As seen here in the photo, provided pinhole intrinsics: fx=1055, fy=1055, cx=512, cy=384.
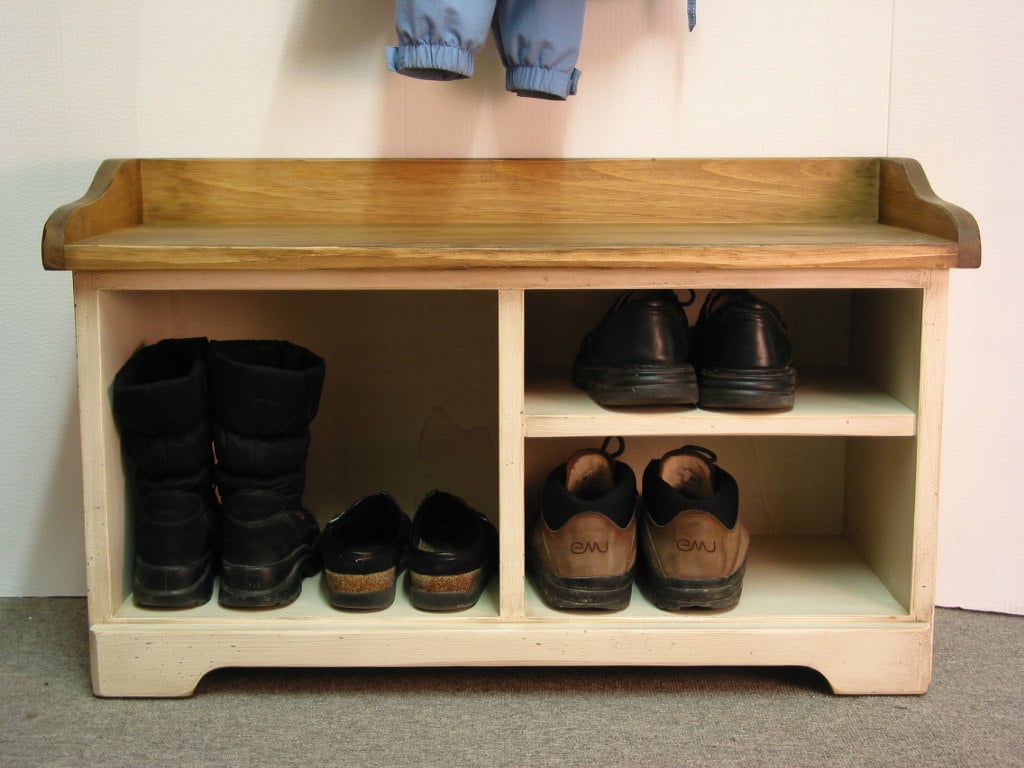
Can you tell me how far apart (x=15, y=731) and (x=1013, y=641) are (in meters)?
1.23

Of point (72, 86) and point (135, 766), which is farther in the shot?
point (72, 86)

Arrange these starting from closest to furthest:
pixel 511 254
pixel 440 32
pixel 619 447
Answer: pixel 511 254, pixel 440 32, pixel 619 447

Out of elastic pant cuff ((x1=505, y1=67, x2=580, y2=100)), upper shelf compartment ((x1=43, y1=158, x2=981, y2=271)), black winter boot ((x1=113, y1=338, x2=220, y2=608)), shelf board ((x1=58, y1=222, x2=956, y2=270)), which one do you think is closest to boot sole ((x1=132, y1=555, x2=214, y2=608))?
black winter boot ((x1=113, y1=338, x2=220, y2=608))

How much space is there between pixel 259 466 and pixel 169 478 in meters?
0.10

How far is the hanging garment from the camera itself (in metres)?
1.28

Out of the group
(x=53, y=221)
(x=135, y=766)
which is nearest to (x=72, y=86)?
(x=53, y=221)

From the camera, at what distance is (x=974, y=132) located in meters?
1.46

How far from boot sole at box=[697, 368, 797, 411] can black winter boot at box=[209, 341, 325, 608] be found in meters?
0.47

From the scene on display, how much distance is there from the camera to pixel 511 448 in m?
1.20

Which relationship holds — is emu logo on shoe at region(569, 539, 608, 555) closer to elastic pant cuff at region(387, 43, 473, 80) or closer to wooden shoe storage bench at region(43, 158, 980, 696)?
wooden shoe storage bench at region(43, 158, 980, 696)

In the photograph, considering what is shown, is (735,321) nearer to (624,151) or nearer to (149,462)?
(624,151)

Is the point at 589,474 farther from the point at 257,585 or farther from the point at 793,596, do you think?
the point at 257,585

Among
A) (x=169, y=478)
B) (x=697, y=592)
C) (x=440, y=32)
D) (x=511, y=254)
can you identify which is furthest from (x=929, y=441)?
(x=169, y=478)

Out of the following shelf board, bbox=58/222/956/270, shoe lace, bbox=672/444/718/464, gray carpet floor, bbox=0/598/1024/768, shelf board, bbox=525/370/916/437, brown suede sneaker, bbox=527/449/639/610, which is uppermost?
shelf board, bbox=58/222/956/270
